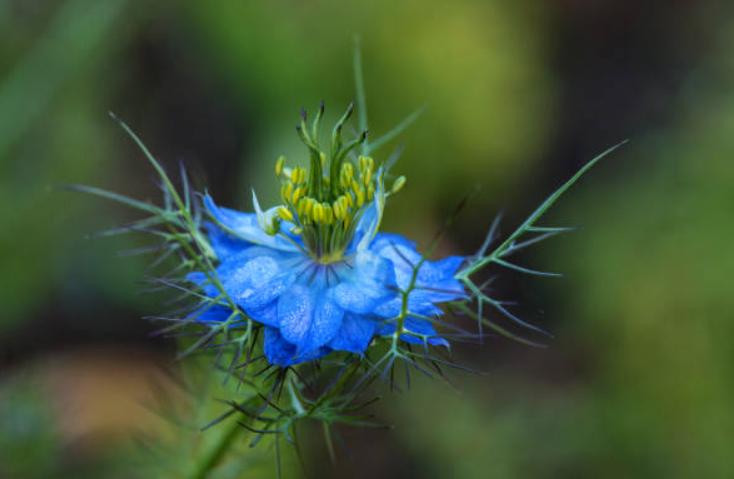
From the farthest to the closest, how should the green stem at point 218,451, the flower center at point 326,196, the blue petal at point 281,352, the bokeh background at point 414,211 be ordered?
1. the bokeh background at point 414,211
2. the green stem at point 218,451
3. the flower center at point 326,196
4. the blue petal at point 281,352

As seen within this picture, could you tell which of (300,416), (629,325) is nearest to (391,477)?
(629,325)

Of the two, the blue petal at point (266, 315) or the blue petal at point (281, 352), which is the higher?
the blue petal at point (266, 315)

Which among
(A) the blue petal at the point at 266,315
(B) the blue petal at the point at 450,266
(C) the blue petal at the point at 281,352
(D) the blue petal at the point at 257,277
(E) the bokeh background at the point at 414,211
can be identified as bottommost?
(C) the blue petal at the point at 281,352

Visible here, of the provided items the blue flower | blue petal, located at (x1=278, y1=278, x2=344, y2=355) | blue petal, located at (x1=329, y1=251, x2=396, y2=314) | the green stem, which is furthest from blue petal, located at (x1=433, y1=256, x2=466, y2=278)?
the green stem

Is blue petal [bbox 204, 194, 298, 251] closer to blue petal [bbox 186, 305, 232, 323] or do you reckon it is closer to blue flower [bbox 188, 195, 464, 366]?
blue flower [bbox 188, 195, 464, 366]

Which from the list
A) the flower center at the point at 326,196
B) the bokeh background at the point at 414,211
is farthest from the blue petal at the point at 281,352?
the bokeh background at the point at 414,211

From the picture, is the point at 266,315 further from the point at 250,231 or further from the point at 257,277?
the point at 250,231

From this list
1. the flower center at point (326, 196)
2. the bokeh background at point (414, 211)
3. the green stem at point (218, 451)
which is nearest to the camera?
the flower center at point (326, 196)

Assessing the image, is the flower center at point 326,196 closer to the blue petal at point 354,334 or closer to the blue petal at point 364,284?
the blue petal at point 364,284
